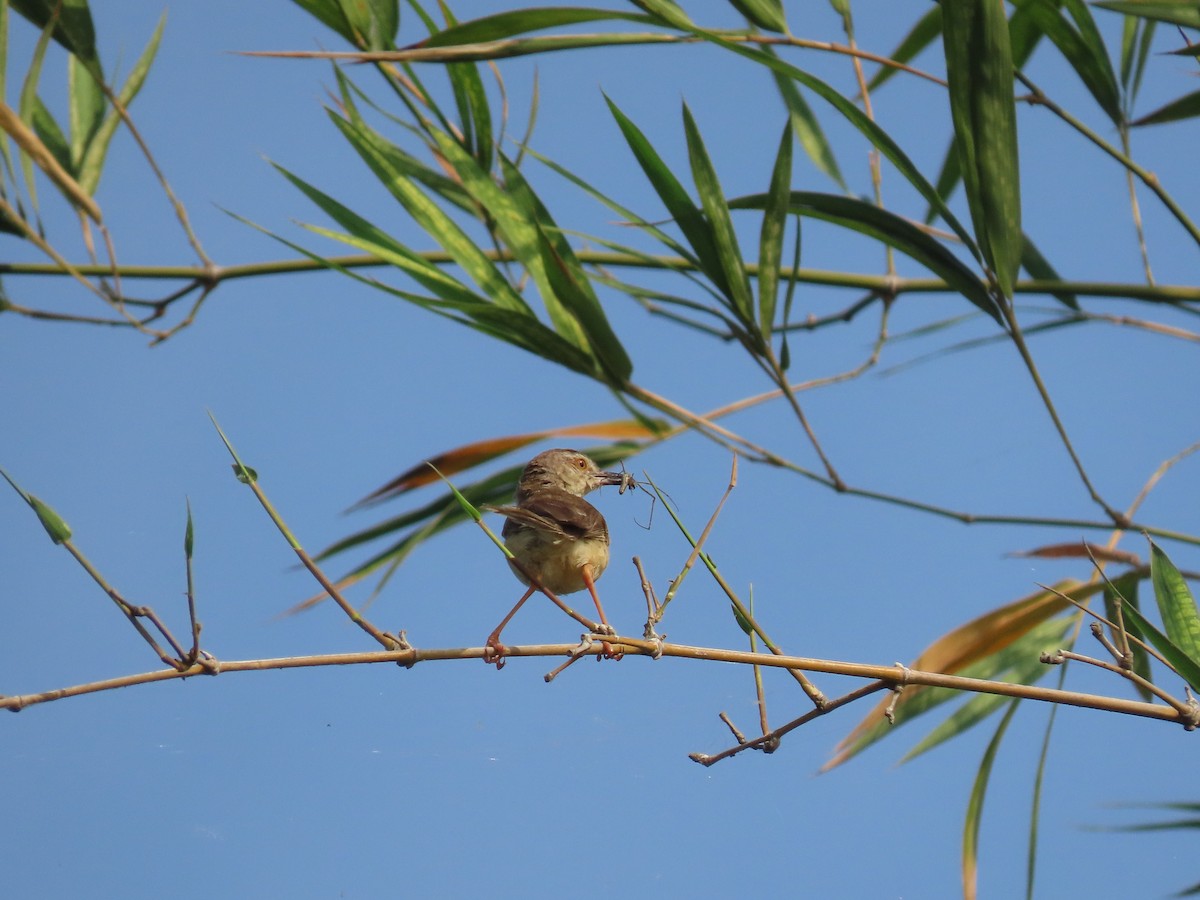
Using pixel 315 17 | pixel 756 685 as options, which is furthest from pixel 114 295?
pixel 756 685

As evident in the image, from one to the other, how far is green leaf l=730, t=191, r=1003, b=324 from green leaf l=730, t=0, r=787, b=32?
38 centimetres

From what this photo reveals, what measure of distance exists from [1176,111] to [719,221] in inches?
56.0

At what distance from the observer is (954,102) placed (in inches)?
86.8

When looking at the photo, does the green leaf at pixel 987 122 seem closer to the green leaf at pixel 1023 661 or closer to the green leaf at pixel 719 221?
the green leaf at pixel 719 221

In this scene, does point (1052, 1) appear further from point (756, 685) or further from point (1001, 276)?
point (756, 685)

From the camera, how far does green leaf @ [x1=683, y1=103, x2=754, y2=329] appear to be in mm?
2422

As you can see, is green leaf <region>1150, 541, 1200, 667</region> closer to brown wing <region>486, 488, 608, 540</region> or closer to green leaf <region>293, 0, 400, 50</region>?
brown wing <region>486, 488, 608, 540</region>

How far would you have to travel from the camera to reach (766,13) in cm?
262

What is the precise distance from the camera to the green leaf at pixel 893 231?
2.46 m

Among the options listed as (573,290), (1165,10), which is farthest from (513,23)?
(1165,10)

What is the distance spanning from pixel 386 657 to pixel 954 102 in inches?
60.2

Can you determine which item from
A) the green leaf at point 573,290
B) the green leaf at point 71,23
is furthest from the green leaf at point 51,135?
the green leaf at point 573,290

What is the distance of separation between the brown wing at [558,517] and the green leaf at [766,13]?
3.87ft

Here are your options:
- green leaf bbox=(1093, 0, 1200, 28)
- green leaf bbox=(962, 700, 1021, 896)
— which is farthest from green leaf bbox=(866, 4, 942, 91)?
green leaf bbox=(962, 700, 1021, 896)
